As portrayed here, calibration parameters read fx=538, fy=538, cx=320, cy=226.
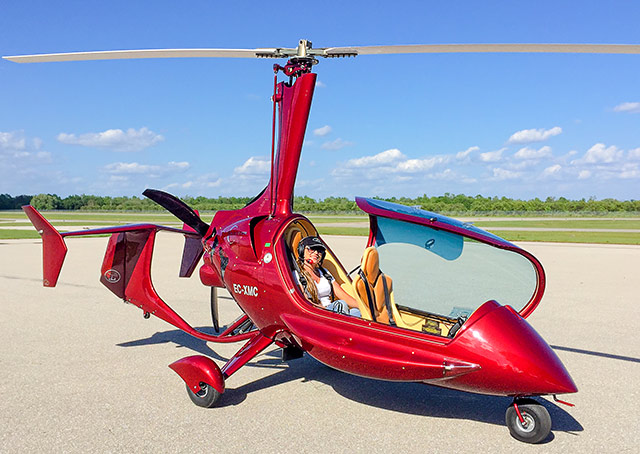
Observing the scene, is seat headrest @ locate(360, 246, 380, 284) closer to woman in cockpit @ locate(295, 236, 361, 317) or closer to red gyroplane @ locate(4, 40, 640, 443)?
red gyroplane @ locate(4, 40, 640, 443)

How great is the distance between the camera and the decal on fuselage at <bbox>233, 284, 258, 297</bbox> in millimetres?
5203

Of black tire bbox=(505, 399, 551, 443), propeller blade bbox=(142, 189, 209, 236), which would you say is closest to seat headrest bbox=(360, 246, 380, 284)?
black tire bbox=(505, 399, 551, 443)

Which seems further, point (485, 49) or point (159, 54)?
point (159, 54)

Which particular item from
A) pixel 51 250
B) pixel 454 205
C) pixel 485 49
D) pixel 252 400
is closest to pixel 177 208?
pixel 51 250

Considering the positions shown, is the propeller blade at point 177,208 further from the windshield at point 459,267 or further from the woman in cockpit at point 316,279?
the windshield at point 459,267

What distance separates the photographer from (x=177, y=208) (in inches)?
235

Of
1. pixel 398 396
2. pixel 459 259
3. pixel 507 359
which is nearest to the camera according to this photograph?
pixel 507 359

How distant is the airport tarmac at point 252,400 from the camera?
425 centimetres

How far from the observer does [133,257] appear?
6.60 meters

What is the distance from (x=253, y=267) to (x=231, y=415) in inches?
53.9

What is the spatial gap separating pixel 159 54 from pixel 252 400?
349 centimetres

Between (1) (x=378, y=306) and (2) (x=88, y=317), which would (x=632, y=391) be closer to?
(1) (x=378, y=306)

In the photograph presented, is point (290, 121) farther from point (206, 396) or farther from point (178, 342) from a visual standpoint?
point (178, 342)

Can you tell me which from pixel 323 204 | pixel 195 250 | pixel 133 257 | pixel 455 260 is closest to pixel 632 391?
pixel 455 260
